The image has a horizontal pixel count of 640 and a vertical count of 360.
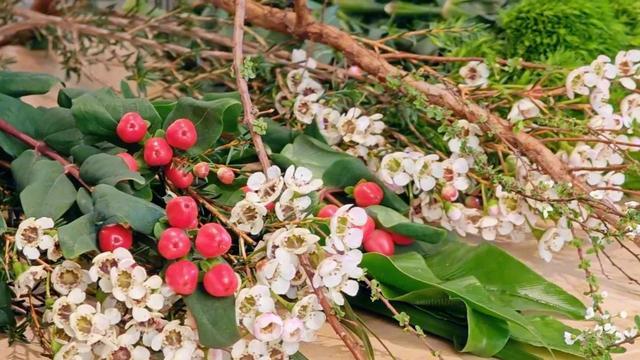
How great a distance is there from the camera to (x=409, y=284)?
0.63 m

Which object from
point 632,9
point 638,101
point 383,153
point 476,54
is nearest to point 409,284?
point 383,153

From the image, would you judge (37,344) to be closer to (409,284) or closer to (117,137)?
(117,137)

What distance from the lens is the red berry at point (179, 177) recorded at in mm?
583

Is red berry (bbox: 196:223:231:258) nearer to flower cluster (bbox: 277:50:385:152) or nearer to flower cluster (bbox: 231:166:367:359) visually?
flower cluster (bbox: 231:166:367:359)

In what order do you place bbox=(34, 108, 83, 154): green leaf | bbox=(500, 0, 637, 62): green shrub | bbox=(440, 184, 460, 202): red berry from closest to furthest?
bbox=(34, 108, 83, 154): green leaf < bbox=(440, 184, 460, 202): red berry < bbox=(500, 0, 637, 62): green shrub

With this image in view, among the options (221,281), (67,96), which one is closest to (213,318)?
(221,281)

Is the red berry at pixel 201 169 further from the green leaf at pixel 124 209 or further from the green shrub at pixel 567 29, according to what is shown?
the green shrub at pixel 567 29

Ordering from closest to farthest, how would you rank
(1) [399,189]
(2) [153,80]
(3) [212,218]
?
(3) [212,218], (1) [399,189], (2) [153,80]

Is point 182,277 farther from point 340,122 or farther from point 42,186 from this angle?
point 340,122

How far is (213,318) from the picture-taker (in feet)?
1.69

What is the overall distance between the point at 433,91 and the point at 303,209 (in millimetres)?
254

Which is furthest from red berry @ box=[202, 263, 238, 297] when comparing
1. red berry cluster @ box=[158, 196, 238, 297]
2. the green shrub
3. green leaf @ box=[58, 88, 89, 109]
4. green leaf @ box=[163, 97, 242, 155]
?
the green shrub

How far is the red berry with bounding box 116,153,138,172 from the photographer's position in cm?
58

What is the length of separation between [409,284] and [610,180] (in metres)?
0.23
